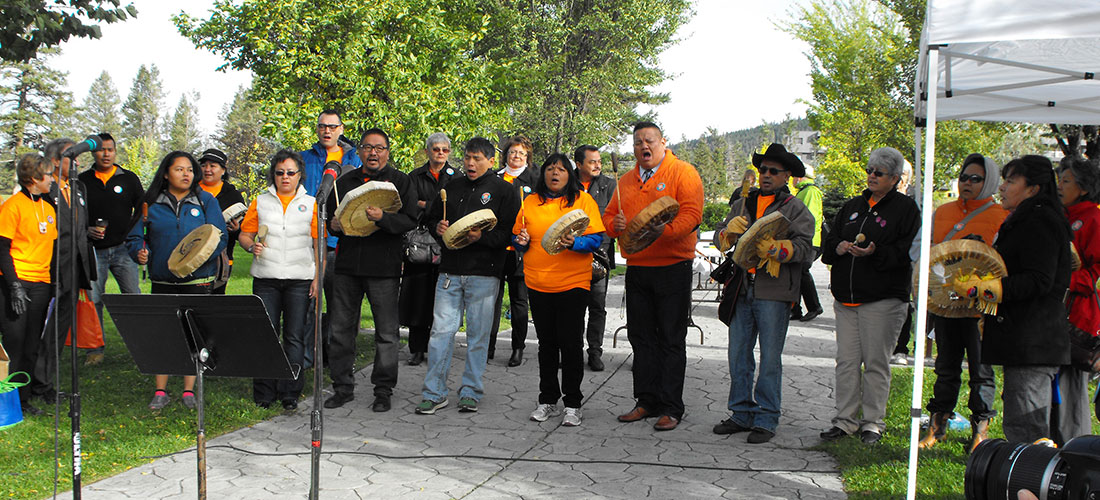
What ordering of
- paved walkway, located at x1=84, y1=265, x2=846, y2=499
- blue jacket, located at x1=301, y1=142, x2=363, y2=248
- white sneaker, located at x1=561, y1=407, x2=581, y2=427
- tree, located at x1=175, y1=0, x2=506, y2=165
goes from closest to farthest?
paved walkway, located at x1=84, y1=265, x2=846, y2=499 < white sneaker, located at x1=561, y1=407, x2=581, y2=427 < blue jacket, located at x1=301, y1=142, x2=363, y2=248 < tree, located at x1=175, y1=0, x2=506, y2=165

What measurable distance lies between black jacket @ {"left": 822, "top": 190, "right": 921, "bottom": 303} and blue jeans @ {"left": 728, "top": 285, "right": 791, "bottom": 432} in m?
0.46

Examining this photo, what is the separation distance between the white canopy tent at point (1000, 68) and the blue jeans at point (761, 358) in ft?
3.99

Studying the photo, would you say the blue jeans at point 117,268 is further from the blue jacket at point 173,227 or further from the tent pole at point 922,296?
the tent pole at point 922,296

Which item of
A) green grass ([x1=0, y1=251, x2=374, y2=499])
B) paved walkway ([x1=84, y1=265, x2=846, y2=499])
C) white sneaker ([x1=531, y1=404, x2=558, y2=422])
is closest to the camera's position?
paved walkway ([x1=84, y1=265, x2=846, y2=499])

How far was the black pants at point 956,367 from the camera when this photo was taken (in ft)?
18.8

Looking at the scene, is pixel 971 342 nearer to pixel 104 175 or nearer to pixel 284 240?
pixel 284 240

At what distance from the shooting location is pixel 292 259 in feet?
22.0

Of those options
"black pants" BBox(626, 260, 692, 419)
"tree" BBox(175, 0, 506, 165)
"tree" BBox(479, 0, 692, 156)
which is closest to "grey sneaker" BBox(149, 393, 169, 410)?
"black pants" BBox(626, 260, 692, 419)

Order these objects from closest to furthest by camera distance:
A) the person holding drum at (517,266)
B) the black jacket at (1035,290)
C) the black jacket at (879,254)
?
the black jacket at (1035,290), the black jacket at (879,254), the person holding drum at (517,266)

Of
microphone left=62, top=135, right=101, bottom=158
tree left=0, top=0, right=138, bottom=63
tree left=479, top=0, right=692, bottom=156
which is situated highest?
tree left=479, top=0, right=692, bottom=156

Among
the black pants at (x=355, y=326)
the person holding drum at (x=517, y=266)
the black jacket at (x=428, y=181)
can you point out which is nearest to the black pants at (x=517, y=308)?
the person holding drum at (x=517, y=266)

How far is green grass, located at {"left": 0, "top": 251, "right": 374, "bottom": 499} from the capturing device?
5.10 meters

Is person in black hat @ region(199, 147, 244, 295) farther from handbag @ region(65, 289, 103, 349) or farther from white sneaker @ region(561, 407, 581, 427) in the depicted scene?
white sneaker @ region(561, 407, 581, 427)

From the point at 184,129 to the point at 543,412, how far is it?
103395 mm
